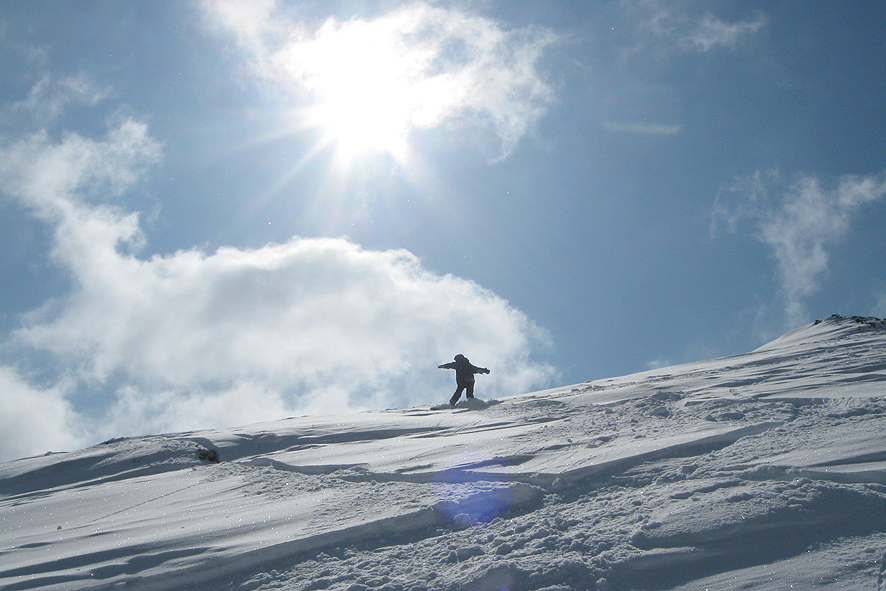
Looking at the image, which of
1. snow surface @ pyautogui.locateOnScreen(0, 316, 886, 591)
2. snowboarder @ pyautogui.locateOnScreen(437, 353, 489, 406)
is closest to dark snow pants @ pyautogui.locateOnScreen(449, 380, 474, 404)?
snowboarder @ pyautogui.locateOnScreen(437, 353, 489, 406)

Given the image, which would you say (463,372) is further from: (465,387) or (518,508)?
(518,508)

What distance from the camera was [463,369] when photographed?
11672 mm

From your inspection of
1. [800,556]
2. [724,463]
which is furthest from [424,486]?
[800,556]

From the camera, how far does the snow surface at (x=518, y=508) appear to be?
285 centimetres

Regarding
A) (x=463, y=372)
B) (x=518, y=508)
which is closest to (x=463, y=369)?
(x=463, y=372)

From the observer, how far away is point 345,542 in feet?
11.8

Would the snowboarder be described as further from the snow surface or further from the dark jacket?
the snow surface

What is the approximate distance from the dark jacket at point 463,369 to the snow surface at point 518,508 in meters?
4.39

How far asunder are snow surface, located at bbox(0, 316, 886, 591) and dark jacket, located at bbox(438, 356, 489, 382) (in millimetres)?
4386

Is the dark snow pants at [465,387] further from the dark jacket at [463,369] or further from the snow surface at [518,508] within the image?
the snow surface at [518,508]

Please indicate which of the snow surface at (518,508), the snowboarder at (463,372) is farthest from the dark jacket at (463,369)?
the snow surface at (518,508)

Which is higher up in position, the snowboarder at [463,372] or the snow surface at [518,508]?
the snowboarder at [463,372]

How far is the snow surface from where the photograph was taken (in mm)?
2852

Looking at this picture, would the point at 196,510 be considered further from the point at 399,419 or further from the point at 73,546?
the point at 399,419
